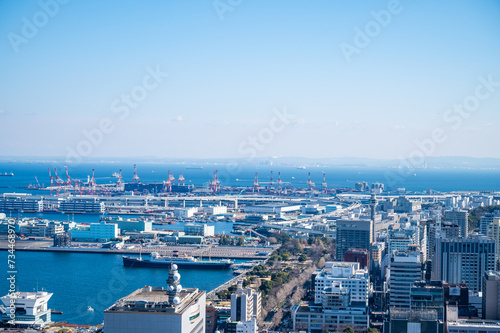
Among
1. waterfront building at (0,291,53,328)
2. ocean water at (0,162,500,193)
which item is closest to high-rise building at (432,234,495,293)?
waterfront building at (0,291,53,328)

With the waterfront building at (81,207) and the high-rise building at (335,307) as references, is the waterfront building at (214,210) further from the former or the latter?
the high-rise building at (335,307)

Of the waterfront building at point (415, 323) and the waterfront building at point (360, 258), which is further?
the waterfront building at point (360, 258)

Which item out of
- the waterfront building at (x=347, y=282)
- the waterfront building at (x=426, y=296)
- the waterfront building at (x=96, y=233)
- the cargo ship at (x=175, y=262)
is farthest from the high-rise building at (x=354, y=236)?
the waterfront building at (x=96, y=233)

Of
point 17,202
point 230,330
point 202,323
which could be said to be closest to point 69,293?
point 230,330

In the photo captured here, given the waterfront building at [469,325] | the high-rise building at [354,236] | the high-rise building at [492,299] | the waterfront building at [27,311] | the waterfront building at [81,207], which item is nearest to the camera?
the waterfront building at [469,325]

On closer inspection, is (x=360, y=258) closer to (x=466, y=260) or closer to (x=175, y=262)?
(x=466, y=260)

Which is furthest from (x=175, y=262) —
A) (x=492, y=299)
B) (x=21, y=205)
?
(x=21, y=205)

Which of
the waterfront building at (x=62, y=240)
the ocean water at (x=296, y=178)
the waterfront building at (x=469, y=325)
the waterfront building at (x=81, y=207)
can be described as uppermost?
the ocean water at (x=296, y=178)

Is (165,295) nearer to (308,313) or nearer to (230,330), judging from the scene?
(230,330)
